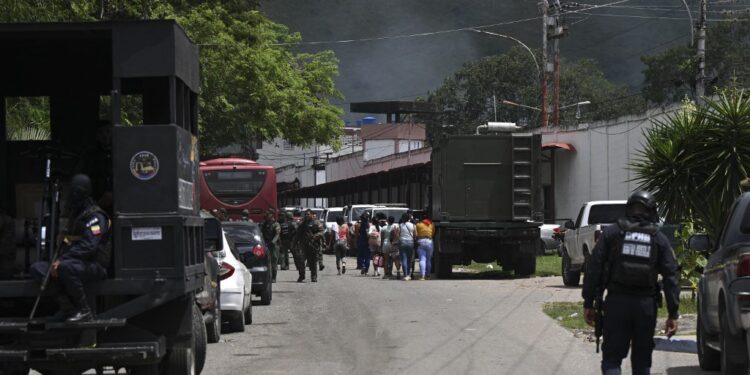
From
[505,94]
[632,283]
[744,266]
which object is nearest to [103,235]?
[632,283]

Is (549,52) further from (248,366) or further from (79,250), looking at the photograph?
(79,250)

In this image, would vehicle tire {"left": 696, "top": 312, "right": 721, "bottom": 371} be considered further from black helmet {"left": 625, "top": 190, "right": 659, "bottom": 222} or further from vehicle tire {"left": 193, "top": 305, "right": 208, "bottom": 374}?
vehicle tire {"left": 193, "top": 305, "right": 208, "bottom": 374}

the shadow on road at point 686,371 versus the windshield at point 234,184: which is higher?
the windshield at point 234,184

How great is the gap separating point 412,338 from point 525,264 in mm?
14796

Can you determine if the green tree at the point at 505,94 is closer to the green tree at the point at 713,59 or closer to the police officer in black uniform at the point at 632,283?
the green tree at the point at 713,59

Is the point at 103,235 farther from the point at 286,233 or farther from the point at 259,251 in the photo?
the point at 286,233

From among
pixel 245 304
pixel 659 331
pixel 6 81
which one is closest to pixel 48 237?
pixel 6 81

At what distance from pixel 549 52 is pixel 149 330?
1826 inches

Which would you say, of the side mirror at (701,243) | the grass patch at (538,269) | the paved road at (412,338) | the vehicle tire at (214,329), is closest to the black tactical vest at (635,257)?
the side mirror at (701,243)

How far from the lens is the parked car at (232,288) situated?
55.7ft

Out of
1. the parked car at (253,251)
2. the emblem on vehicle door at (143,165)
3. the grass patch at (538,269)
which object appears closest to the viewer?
the emblem on vehicle door at (143,165)

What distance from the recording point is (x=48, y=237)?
10.1 m

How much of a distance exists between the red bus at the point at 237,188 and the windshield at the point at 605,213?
17.4m

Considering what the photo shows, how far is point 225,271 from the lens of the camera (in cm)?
1703
